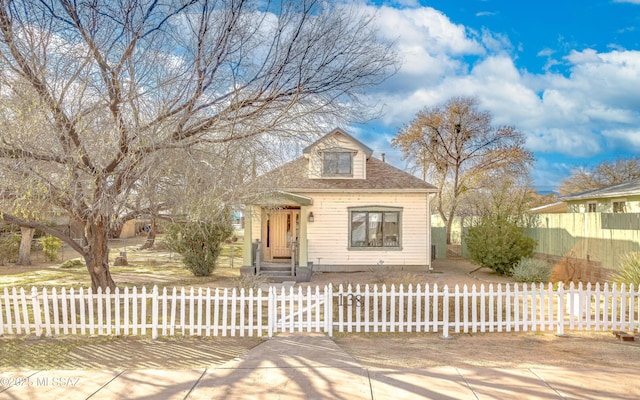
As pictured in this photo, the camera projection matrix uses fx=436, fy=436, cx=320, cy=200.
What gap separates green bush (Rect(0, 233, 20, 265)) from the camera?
64.7 ft

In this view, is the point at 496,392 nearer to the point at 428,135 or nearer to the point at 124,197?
the point at 124,197

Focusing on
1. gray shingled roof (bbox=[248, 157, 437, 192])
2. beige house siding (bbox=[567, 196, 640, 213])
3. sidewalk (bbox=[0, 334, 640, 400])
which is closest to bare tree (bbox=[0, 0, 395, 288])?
sidewalk (bbox=[0, 334, 640, 400])

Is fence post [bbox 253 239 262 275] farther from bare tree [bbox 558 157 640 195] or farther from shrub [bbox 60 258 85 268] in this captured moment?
bare tree [bbox 558 157 640 195]

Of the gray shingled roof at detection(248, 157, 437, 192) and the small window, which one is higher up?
the gray shingled roof at detection(248, 157, 437, 192)

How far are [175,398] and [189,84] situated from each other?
4994 millimetres

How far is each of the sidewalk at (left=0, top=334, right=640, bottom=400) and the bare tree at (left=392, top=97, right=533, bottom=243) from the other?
2414 centimetres

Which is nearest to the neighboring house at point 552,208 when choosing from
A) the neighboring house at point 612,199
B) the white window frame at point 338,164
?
the neighboring house at point 612,199

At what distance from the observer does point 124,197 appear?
7.38m

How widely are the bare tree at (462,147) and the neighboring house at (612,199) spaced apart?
6.66m

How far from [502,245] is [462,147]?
14.5 m

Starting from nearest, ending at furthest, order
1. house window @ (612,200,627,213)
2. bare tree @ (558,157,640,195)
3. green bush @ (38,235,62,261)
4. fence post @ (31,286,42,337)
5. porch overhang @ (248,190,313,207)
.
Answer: fence post @ (31,286,42,337), porch overhang @ (248,190,313,207), house window @ (612,200,627,213), green bush @ (38,235,62,261), bare tree @ (558,157,640,195)

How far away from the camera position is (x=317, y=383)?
5340 mm

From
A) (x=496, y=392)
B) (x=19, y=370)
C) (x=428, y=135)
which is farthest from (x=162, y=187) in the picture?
(x=428, y=135)

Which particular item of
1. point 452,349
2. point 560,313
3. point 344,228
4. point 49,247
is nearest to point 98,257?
point 452,349
